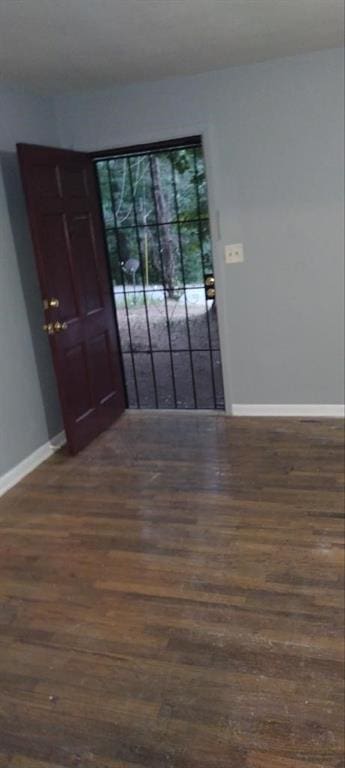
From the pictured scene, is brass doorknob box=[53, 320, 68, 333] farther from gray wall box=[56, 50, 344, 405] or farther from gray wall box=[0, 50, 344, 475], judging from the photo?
gray wall box=[56, 50, 344, 405]

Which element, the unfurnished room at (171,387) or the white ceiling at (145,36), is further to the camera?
the white ceiling at (145,36)

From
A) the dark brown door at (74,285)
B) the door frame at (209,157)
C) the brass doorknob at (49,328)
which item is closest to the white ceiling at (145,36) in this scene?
the door frame at (209,157)

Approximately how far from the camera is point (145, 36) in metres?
2.71

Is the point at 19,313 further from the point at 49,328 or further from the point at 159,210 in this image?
the point at 159,210

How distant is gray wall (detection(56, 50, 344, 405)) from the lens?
11.6ft

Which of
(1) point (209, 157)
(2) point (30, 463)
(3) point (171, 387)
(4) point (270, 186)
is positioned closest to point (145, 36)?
(1) point (209, 157)

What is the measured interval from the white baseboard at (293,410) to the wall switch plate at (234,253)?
104 cm

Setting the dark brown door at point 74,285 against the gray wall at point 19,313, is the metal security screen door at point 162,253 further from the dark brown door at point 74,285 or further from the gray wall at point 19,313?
the gray wall at point 19,313

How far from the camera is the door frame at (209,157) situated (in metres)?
3.73

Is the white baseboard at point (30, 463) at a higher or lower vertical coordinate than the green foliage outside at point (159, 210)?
lower

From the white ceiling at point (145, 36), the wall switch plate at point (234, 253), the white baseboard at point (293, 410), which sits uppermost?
the white ceiling at point (145, 36)

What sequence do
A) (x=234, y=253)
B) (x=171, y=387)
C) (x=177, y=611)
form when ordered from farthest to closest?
(x=171, y=387) < (x=234, y=253) < (x=177, y=611)

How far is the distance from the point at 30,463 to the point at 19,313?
95 centimetres

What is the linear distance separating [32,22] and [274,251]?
2.00m
